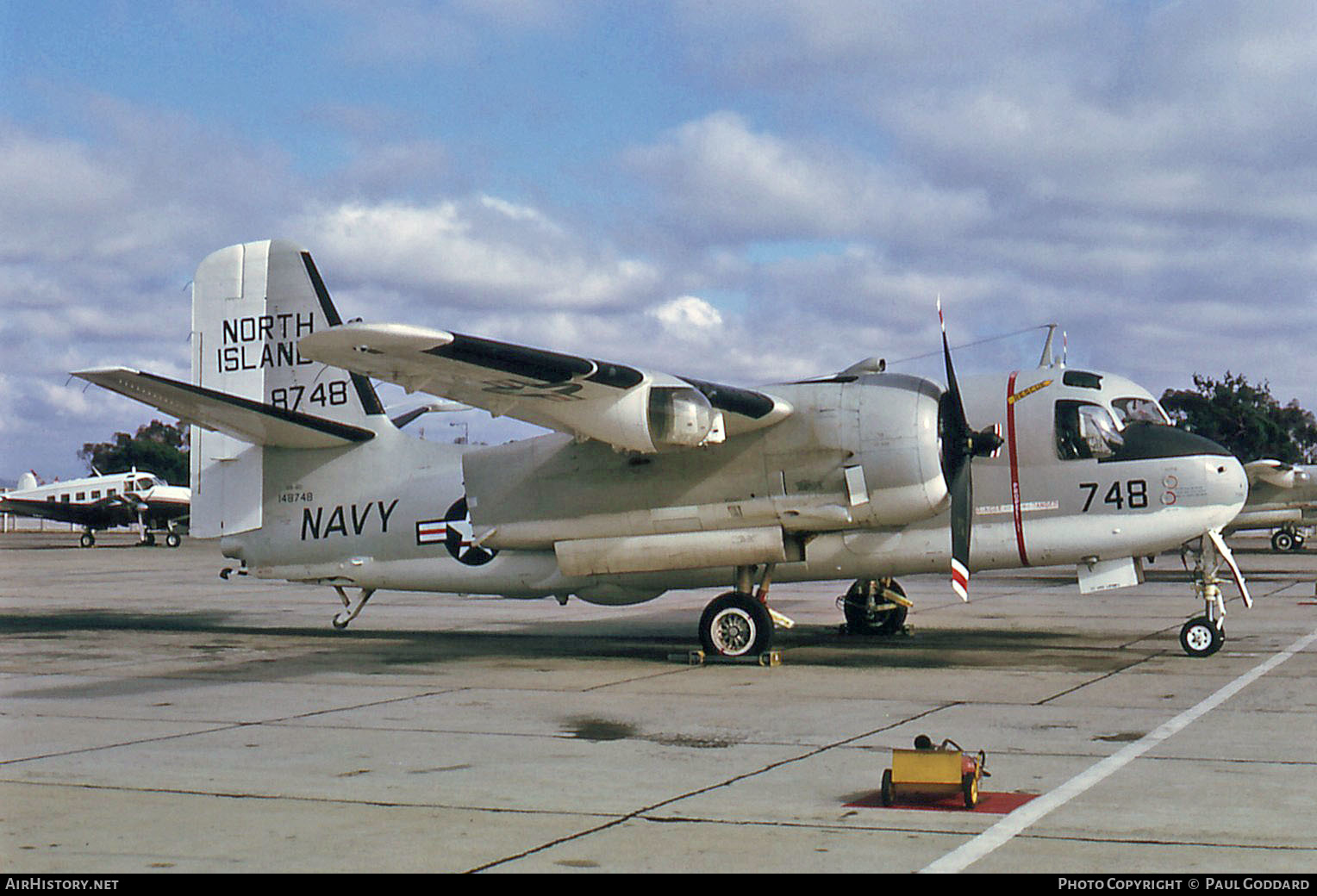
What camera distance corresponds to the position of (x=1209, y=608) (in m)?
15.1

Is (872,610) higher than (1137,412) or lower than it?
lower

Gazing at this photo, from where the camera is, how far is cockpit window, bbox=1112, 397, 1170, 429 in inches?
608

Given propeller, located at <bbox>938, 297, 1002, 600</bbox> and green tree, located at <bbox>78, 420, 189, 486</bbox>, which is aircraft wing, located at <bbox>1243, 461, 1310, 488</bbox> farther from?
green tree, located at <bbox>78, 420, 189, 486</bbox>

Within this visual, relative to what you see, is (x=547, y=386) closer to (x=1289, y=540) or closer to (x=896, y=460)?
(x=896, y=460)

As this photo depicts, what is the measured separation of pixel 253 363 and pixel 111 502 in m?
50.0

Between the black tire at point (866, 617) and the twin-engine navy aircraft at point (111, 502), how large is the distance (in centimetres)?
5009

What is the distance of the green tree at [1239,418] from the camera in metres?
77.0

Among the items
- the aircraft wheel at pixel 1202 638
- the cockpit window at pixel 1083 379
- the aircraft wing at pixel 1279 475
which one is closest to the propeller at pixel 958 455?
the cockpit window at pixel 1083 379

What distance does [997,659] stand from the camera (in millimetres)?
15398

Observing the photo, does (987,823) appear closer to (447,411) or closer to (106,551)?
(447,411)

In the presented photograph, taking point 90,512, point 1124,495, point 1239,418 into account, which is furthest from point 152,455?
point 1124,495

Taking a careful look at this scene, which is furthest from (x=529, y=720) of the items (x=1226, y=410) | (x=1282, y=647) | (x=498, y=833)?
(x=1226, y=410)

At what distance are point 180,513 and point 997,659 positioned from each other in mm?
56051

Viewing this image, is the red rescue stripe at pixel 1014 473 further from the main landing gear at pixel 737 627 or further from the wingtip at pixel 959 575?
the main landing gear at pixel 737 627
